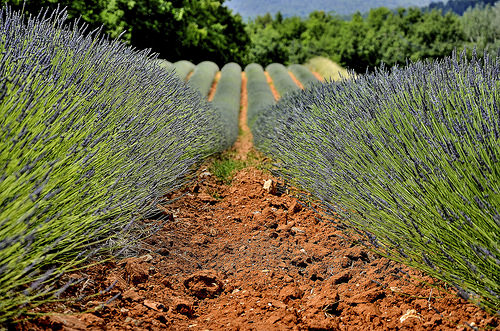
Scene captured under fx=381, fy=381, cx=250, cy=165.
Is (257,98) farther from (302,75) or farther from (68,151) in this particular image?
(68,151)

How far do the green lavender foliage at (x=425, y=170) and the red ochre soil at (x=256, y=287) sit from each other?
0.17 m

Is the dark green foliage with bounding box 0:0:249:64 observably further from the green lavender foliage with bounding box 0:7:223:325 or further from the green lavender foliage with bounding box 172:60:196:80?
the green lavender foliage with bounding box 0:7:223:325

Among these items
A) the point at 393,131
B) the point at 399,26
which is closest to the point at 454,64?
the point at 393,131

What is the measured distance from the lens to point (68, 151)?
1.81 meters

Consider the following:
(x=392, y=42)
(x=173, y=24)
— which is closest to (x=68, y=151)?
(x=173, y=24)

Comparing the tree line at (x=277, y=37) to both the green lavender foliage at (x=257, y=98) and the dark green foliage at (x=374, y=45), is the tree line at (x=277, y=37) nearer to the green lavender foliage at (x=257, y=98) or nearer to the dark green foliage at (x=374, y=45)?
the dark green foliage at (x=374, y=45)

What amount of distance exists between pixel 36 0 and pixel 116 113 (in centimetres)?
1276

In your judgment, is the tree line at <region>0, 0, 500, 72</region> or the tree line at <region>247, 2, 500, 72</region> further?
the tree line at <region>247, 2, 500, 72</region>

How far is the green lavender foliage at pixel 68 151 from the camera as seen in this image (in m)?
1.47

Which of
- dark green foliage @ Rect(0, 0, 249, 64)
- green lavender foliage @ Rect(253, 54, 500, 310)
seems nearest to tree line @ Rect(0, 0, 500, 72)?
dark green foliage @ Rect(0, 0, 249, 64)

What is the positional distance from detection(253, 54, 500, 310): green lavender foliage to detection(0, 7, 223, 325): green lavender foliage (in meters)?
1.35

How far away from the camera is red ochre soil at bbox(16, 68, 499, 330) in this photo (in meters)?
1.76

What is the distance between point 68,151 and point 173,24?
2478cm

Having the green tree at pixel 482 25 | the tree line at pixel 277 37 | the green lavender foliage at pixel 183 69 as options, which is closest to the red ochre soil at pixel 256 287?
the green lavender foliage at pixel 183 69
